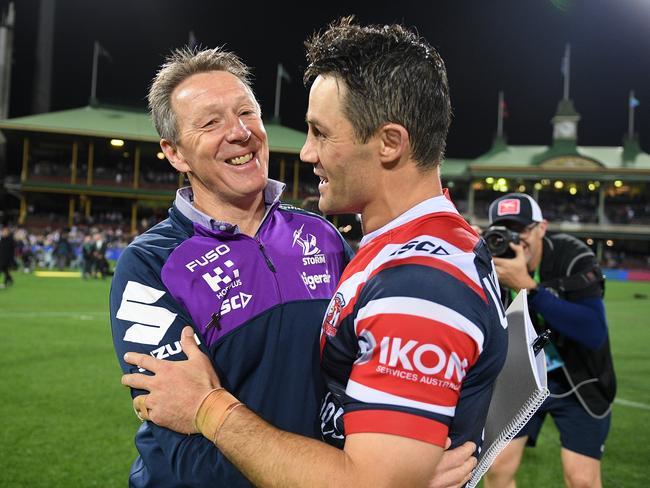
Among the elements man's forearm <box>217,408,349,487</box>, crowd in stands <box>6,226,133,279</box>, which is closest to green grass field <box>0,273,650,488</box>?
man's forearm <box>217,408,349,487</box>

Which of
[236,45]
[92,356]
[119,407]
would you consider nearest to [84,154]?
[236,45]

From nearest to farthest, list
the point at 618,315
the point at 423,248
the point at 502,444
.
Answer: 1. the point at 423,248
2. the point at 502,444
3. the point at 618,315

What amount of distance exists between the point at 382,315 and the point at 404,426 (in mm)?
278

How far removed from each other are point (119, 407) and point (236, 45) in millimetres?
64723

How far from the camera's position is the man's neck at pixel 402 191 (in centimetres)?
191

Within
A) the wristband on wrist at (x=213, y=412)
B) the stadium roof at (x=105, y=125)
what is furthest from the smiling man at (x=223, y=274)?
the stadium roof at (x=105, y=125)

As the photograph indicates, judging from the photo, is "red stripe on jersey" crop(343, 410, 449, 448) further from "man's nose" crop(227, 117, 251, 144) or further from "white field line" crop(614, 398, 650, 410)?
"white field line" crop(614, 398, 650, 410)

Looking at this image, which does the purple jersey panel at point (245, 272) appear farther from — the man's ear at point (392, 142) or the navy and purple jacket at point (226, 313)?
the man's ear at point (392, 142)

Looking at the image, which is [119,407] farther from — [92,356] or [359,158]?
[359,158]

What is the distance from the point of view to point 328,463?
4.91ft

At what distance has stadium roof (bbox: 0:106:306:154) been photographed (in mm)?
41694

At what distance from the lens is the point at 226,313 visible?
2275mm

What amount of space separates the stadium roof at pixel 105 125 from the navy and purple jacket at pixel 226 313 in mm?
39724

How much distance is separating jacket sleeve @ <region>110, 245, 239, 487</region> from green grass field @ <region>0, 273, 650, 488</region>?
130 inches
